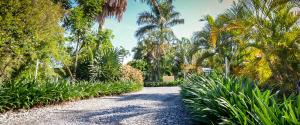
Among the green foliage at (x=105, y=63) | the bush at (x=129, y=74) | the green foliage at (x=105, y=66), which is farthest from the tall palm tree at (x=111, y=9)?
the bush at (x=129, y=74)

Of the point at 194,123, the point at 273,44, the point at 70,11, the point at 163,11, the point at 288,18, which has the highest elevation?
the point at 163,11

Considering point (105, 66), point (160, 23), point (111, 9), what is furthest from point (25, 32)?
point (160, 23)

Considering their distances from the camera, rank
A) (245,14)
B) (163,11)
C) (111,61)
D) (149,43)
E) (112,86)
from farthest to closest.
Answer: (149,43) < (163,11) < (111,61) < (112,86) < (245,14)

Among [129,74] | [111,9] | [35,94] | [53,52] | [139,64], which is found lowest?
[35,94]

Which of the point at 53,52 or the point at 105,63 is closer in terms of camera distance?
the point at 53,52

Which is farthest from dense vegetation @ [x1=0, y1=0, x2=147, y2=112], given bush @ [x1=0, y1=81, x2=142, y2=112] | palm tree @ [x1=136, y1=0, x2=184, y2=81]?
palm tree @ [x1=136, y1=0, x2=184, y2=81]

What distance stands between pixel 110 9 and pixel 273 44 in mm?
14268

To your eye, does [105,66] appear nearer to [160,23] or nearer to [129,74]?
[129,74]

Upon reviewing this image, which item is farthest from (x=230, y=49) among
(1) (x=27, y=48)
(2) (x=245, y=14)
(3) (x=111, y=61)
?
(1) (x=27, y=48)

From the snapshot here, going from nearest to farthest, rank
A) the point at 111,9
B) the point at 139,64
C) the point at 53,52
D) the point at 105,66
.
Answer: the point at 53,52 → the point at 105,66 → the point at 111,9 → the point at 139,64

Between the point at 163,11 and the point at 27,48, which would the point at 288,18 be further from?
the point at 163,11

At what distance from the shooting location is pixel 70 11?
61.2 feet

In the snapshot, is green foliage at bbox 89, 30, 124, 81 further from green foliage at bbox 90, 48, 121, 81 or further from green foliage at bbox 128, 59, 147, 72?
green foliage at bbox 128, 59, 147, 72

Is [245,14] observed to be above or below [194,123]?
above
